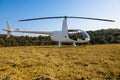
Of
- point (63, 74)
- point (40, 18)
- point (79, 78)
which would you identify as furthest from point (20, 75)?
point (40, 18)

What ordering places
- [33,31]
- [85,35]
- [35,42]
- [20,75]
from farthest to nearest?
[35,42] → [33,31] → [85,35] → [20,75]

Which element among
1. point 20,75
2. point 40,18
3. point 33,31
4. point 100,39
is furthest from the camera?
point 100,39

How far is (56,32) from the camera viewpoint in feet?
80.3

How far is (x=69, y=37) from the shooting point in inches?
933

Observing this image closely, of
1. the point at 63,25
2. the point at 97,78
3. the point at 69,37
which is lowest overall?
the point at 97,78

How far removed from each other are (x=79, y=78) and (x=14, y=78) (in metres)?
2.03

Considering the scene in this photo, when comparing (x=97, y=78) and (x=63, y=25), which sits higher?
(x=63, y=25)

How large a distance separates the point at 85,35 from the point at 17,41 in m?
33.9

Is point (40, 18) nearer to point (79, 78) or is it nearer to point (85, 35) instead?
point (85, 35)

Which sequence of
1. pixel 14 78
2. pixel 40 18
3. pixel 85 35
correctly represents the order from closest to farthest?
1. pixel 14 78
2. pixel 40 18
3. pixel 85 35

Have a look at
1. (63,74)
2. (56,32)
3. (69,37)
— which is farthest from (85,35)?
(63,74)

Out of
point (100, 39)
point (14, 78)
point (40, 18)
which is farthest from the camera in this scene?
point (100, 39)

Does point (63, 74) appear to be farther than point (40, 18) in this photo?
No

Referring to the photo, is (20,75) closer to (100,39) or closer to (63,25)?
(63,25)
